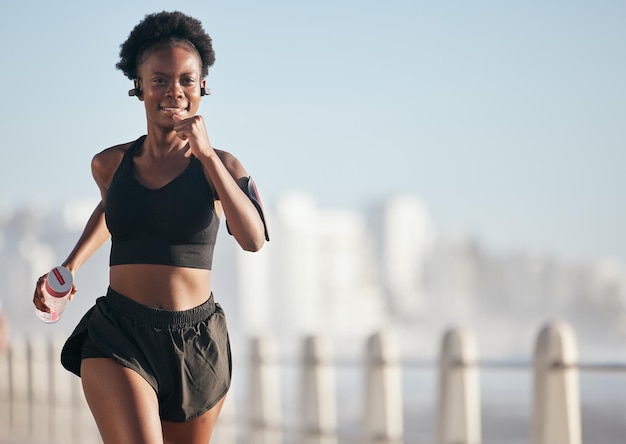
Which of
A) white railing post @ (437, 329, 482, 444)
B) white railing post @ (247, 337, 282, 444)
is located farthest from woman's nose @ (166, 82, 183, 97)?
white railing post @ (247, 337, 282, 444)

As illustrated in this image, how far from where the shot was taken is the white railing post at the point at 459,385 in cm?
680

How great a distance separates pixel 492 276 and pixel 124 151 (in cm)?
11307

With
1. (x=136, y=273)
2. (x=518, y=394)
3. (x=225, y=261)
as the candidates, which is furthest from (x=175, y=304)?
(x=225, y=261)

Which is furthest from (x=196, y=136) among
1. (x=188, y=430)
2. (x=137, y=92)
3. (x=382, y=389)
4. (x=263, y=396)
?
(x=263, y=396)

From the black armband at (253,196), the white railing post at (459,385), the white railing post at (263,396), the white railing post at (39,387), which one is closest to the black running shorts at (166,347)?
the black armband at (253,196)

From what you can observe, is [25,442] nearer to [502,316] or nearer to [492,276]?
[502,316]

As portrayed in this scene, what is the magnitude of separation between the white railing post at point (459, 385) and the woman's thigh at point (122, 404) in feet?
11.4

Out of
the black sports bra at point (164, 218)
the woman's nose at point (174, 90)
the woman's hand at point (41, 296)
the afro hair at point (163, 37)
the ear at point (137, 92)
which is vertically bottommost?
the woman's hand at point (41, 296)

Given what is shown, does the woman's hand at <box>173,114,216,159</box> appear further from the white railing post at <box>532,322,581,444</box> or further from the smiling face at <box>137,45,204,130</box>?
the white railing post at <box>532,322,581,444</box>

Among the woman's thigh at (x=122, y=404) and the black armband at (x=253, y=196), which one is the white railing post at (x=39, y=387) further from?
the black armband at (x=253, y=196)

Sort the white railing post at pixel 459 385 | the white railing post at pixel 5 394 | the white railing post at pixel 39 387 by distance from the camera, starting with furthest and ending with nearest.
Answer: the white railing post at pixel 5 394 < the white railing post at pixel 39 387 < the white railing post at pixel 459 385

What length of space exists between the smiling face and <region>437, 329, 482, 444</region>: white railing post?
3.46 metres

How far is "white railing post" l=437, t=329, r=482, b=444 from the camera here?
680 cm

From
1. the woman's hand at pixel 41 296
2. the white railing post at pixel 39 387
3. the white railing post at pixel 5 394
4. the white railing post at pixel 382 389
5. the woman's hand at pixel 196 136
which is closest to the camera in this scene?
the woman's hand at pixel 196 136
